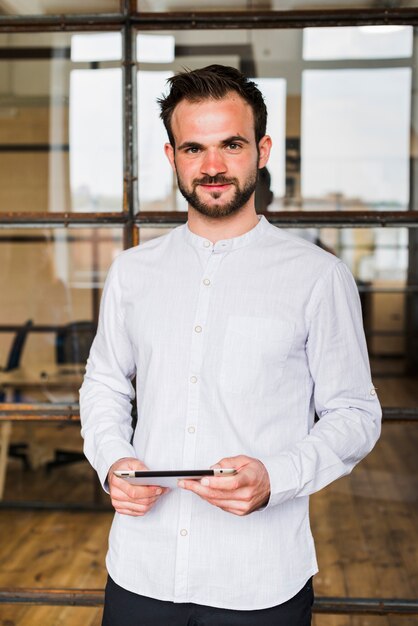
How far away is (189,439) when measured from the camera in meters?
1.49

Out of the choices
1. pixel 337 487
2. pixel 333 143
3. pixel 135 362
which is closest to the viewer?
pixel 135 362

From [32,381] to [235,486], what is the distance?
150 inches

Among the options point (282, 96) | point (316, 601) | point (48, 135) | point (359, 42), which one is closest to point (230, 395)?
point (316, 601)

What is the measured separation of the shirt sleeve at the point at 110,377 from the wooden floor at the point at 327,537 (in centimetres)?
96

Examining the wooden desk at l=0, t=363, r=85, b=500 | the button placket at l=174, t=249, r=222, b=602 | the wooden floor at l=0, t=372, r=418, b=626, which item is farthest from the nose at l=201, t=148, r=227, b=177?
the wooden desk at l=0, t=363, r=85, b=500

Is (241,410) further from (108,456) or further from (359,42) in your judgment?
(359,42)

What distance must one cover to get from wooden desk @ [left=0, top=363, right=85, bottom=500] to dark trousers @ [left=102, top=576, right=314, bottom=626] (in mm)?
2903

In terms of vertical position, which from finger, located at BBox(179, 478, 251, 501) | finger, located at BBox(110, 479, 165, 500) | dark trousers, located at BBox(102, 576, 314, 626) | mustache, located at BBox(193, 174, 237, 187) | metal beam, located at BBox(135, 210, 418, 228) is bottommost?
dark trousers, located at BBox(102, 576, 314, 626)

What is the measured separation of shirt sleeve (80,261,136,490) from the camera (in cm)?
158

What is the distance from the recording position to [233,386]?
58.2 inches

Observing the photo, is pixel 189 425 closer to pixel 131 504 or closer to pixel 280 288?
pixel 131 504

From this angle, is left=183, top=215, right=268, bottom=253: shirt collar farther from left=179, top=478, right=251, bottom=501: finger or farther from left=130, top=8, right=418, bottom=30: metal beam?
left=130, top=8, right=418, bottom=30: metal beam

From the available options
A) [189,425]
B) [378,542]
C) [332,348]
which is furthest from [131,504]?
[378,542]

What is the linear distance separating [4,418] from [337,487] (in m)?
3.04
